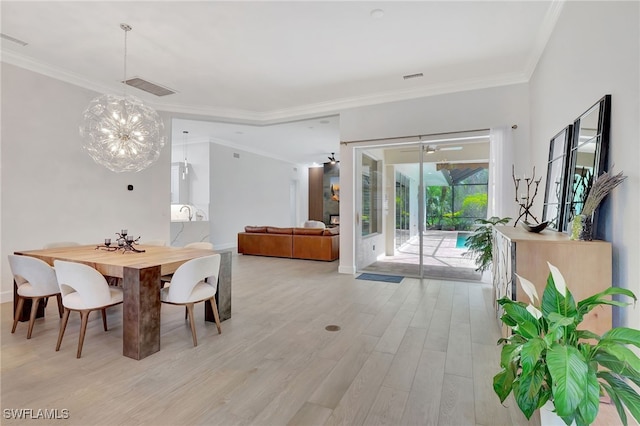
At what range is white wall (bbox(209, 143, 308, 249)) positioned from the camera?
9109 millimetres

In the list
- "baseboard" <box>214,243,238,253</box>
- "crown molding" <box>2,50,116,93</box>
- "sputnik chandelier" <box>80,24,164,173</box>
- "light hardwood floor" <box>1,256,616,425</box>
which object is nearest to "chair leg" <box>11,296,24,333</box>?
"light hardwood floor" <box>1,256,616,425</box>

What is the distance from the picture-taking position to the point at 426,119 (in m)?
5.17

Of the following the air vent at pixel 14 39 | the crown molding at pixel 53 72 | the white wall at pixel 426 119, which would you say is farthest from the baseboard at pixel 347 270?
the air vent at pixel 14 39

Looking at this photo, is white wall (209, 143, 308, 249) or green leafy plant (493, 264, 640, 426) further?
white wall (209, 143, 308, 249)

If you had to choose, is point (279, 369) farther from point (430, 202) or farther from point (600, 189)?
point (430, 202)

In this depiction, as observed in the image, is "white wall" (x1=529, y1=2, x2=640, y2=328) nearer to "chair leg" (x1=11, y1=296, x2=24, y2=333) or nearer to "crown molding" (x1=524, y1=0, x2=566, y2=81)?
"crown molding" (x1=524, y1=0, x2=566, y2=81)

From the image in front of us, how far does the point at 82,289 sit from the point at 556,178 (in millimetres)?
4448

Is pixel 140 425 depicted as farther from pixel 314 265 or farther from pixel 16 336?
pixel 314 265

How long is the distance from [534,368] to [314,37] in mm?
3685

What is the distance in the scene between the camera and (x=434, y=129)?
512cm

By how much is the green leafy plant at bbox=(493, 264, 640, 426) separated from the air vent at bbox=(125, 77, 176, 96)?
219 inches

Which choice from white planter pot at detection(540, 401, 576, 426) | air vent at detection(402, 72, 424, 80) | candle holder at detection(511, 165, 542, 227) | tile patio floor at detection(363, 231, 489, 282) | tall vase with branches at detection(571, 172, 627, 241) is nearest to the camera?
white planter pot at detection(540, 401, 576, 426)

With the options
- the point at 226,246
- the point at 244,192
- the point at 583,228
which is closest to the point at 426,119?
the point at 583,228

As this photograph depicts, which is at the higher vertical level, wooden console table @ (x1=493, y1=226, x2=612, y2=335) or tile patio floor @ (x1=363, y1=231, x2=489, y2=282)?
wooden console table @ (x1=493, y1=226, x2=612, y2=335)
